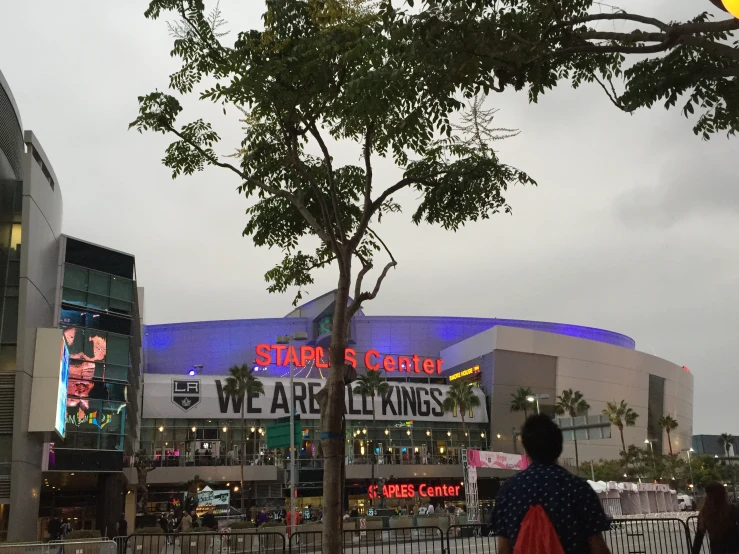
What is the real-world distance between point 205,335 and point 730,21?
8315 centimetres

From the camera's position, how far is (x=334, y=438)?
1084 cm

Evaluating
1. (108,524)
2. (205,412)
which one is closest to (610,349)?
(205,412)

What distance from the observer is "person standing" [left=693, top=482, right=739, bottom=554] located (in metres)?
7.53

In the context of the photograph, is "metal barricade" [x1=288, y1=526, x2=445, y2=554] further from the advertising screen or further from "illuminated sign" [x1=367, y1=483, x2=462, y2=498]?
"illuminated sign" [x1=367, y1=483, x2=462, y2=498]

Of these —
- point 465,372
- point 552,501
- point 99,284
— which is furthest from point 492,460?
point 465,372

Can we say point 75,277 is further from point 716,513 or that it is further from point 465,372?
point 465,372

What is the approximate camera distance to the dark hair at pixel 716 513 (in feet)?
24.8

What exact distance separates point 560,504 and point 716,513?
4.39m

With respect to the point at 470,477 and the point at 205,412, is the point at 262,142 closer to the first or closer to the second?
the point at 470,477

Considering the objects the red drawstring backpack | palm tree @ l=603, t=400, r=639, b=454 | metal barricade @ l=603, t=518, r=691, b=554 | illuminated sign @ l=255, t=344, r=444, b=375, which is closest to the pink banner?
metal barricade @ l=603, t=518, r=691, b=554

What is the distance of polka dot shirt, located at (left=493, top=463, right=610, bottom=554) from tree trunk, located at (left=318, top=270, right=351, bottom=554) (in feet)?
20.3

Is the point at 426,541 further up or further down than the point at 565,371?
further down

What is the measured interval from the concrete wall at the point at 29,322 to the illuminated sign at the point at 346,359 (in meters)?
44.2

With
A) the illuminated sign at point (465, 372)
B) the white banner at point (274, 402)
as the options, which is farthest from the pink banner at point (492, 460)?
the illuminated sign at point (465, 372)
